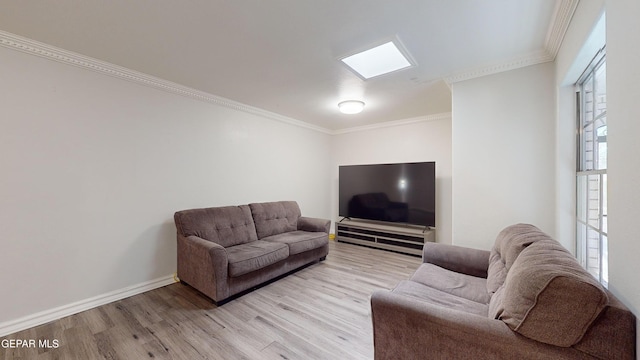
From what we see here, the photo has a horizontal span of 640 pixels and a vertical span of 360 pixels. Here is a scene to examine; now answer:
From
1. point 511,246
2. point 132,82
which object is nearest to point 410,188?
point 511,246

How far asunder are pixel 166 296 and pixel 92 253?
2.73 ft

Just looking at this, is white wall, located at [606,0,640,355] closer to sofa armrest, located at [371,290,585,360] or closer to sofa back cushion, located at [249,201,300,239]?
sofa armrest, located at [371,290,585,360]

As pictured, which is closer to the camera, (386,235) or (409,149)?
(386,235)

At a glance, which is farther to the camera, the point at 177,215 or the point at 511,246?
the point at 177,215

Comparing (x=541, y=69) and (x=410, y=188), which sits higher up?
(x=541, y=69)

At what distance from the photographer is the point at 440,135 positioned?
13.8 ft

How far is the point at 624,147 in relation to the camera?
915 millimetres

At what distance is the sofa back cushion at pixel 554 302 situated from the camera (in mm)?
878

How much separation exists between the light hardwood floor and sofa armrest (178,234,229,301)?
0.50 feet

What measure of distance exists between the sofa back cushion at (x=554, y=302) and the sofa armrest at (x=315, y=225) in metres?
2.73

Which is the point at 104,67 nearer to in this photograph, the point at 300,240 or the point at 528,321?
the point at 300,240

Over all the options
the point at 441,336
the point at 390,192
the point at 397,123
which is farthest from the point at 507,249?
the point at 397,123

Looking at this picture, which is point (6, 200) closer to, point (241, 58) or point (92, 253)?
point (92, 253)

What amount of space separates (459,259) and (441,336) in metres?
1.31
